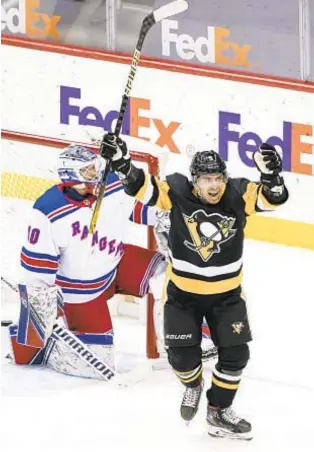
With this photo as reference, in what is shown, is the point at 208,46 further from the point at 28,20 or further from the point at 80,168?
the point at 80,168

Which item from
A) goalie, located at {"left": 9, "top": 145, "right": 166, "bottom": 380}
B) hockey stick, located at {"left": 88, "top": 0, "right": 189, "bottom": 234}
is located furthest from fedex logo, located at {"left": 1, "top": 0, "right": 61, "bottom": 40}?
hockey stick, located at {"left": 88, "top": 0, "right": 189, "bottom": 234}

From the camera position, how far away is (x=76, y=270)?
16.5ft

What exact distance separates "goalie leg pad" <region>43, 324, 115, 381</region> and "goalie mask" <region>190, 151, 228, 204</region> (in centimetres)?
87

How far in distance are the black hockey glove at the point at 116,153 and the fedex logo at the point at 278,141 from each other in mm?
1123

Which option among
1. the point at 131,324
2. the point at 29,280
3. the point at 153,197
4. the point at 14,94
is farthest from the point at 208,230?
the point at 14,94

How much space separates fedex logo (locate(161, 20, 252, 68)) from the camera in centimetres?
546

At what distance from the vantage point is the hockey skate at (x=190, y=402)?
4516 millimetres

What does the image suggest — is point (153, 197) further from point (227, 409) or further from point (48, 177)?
point (48, 177)

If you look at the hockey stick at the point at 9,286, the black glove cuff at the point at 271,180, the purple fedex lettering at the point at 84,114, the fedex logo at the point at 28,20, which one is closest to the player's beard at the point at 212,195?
the black glove cuff at the point at 271,180

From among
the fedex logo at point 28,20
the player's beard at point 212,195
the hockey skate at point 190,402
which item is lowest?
the hockey skate at point 190,402

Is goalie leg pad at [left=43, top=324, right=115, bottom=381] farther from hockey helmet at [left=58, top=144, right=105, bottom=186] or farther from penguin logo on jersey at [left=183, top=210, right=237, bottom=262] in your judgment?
penguin logo on jersey at [left=183, top=210, right=237, bottom=262]

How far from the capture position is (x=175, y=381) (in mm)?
4980

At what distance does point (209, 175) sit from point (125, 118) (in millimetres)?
1314

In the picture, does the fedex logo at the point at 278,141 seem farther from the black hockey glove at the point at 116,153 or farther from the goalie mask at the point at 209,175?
the black hockey glove at the point at 116,153
